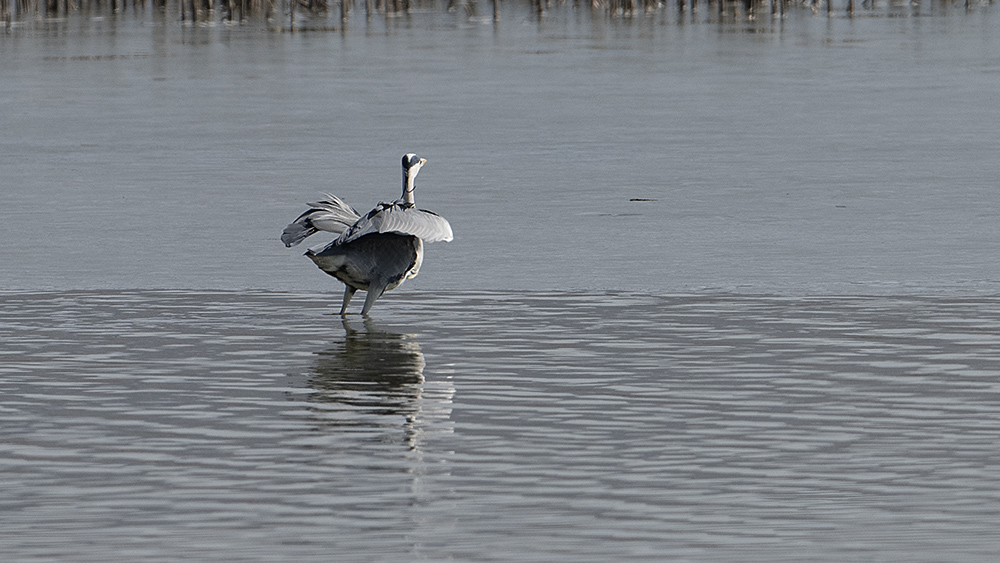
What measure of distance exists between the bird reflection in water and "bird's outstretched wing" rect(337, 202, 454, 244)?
1.63ft

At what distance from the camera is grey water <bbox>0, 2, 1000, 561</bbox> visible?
570 centimetres

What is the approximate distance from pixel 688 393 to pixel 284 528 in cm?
237

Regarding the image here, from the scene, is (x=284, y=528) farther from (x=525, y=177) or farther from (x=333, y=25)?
(x=333, y=25)

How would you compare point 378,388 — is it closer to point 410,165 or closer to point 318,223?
point 318,223

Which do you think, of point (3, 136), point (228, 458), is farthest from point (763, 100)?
point (228, 458)

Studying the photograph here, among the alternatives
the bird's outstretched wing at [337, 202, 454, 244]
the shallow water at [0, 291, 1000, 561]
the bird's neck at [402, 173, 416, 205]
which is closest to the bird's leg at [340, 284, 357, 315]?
the shallow water at [0, 291, 1000, 561]

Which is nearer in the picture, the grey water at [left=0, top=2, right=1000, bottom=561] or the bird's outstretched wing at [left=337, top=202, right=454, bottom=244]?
the grey water at [left=0, top=2, right=1000, bottom=561]

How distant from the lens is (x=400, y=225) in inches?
361

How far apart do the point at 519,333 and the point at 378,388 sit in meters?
1.25

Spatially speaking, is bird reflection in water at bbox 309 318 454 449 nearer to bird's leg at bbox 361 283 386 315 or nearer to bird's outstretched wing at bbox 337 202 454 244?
bird's leg at bbox 361 283 386 315

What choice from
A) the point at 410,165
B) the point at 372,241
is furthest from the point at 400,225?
the point at 410,165

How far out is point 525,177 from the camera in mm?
14516

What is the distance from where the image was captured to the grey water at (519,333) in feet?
18.7

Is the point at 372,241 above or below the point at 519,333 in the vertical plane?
above
